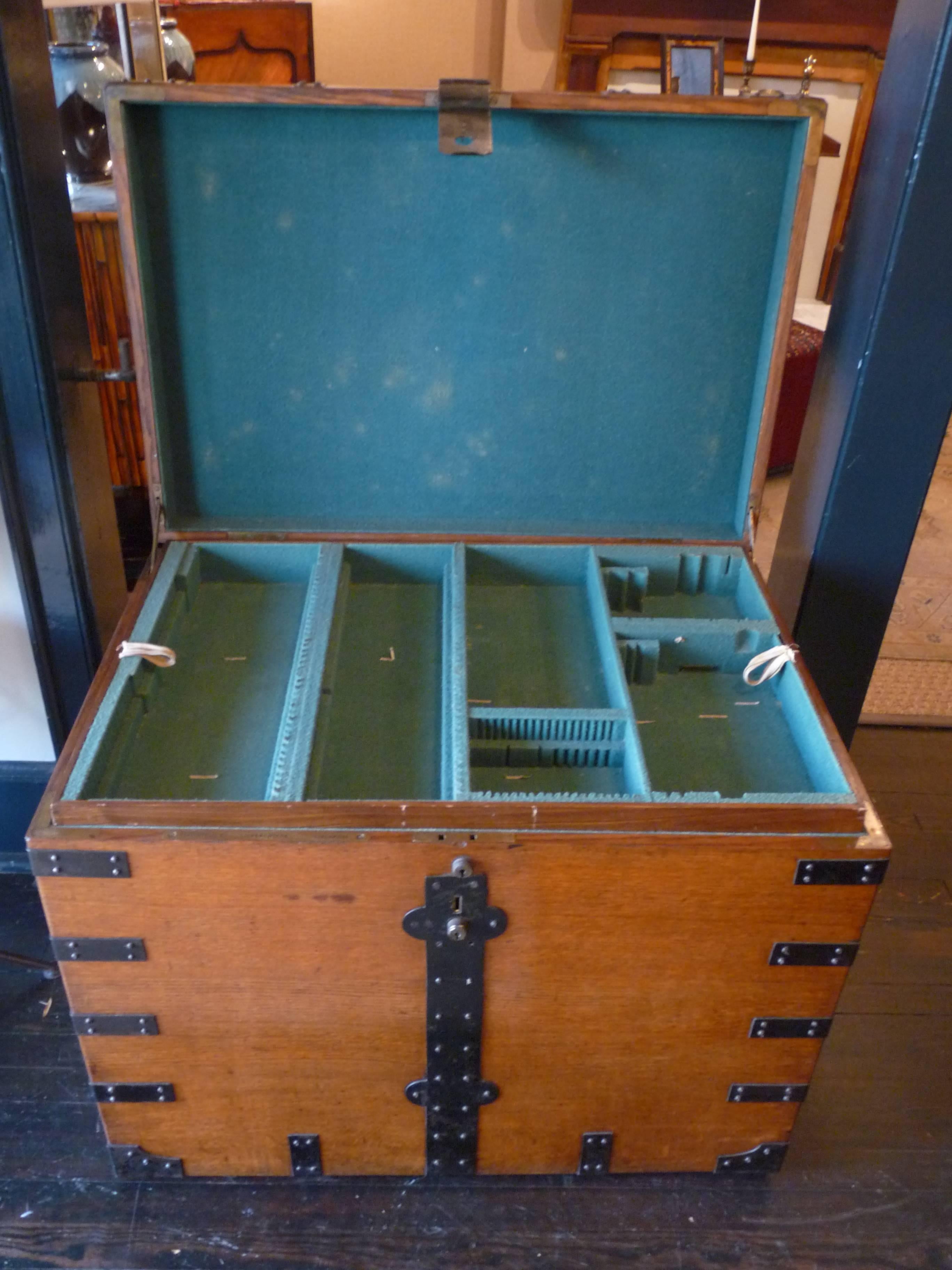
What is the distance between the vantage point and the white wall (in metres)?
1.95

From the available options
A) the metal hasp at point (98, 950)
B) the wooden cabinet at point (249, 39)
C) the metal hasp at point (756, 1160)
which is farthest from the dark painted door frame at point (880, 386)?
the wooden cabinet at point (249, 39)

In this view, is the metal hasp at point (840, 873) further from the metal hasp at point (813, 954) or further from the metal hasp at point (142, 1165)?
the metal hasp at point (142, 1165)

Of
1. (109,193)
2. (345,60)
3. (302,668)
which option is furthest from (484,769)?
(345,60)

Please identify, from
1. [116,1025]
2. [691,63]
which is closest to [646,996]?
[116,1025]

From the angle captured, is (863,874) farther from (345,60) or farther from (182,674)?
(345,60)

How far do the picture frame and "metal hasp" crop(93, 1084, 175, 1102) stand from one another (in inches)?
172

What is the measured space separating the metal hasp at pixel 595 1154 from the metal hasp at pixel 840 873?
56cm

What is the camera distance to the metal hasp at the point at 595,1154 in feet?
5.24

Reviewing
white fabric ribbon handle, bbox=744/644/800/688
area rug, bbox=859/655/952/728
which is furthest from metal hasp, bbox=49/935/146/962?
area rug, bbox=859/655/952/728

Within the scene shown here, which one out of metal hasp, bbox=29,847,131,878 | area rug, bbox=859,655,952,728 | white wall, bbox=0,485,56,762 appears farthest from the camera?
area rug, bbox=859,655,952,728

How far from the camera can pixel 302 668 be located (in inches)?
60.5

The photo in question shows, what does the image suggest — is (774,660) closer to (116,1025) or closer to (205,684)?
(205,684)

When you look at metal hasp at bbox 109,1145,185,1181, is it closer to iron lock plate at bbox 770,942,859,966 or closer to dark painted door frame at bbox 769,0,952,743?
iron lock plate at bbox 770,942,859,966

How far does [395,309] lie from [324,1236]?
4.73 feet
